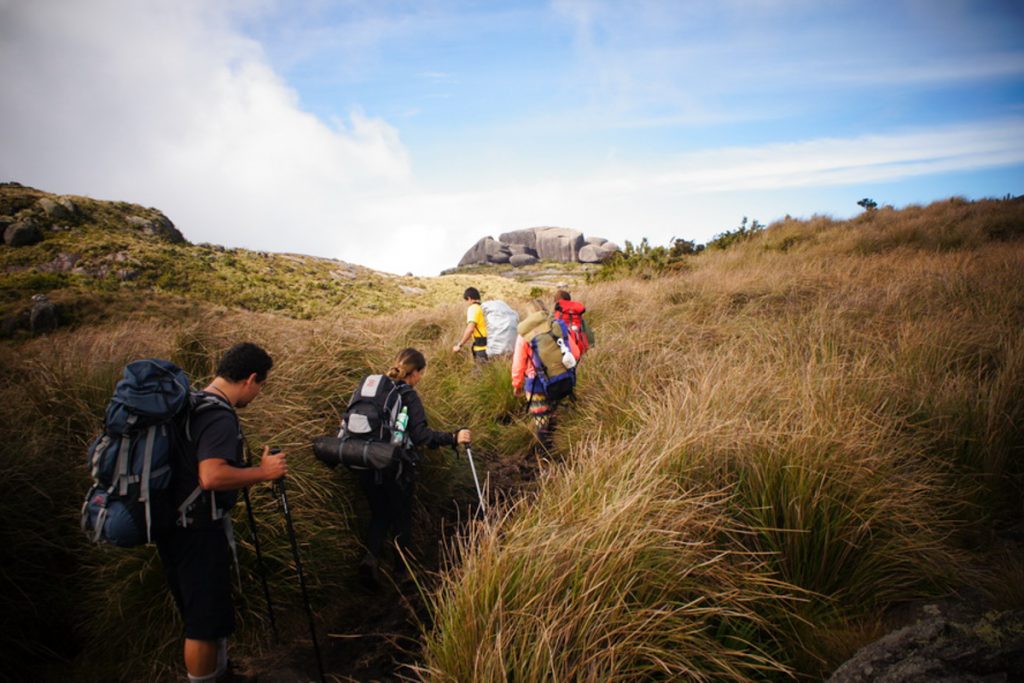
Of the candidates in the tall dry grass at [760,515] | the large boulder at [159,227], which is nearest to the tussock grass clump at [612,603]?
the tall dry grass at [760,515]

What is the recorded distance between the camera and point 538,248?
112 meters

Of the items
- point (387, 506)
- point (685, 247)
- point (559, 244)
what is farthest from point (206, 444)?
point (559, 244)

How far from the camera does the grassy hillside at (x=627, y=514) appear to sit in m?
2.17

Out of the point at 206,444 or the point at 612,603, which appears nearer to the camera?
the point at 612,603

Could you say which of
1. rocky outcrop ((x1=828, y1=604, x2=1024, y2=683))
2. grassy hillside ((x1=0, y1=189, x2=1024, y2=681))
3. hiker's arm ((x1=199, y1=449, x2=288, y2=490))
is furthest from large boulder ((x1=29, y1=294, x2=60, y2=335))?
rocky outcrop ((x1=828, y1=604, x2=1024, y2=683))

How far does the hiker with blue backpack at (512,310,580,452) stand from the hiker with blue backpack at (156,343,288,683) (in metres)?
3.22

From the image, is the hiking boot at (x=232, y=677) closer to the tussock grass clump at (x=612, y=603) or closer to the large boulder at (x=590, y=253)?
the tussock grass clump at (x=612, y=603)

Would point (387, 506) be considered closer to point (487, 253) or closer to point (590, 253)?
point (590, 253)

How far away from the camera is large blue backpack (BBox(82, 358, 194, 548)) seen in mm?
2172

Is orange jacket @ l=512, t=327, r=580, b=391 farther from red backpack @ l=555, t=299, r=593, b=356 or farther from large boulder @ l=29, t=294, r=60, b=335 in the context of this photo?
large boulder @ l=29, t=294, r=60, b=335

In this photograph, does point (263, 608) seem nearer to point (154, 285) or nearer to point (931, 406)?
point (931, 406)

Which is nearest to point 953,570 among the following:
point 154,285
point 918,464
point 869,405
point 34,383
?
point 918,464

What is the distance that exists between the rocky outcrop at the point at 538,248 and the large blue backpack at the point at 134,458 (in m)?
102

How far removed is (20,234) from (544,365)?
161 feet
